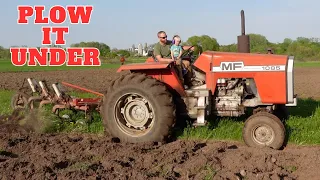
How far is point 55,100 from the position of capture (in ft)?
24.5

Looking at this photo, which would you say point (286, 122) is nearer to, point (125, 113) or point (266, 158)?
point (266, 158)

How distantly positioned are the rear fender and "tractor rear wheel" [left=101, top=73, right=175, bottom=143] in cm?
12

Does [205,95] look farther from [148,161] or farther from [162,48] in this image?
[148,161]

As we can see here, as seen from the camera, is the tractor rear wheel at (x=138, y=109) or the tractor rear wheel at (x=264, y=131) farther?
the tractor rear wheel at (x=138, y=109)

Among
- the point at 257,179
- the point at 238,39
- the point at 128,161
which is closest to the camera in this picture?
the point at 257,179

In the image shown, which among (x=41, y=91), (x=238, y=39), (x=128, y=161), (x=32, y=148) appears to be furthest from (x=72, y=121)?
(x=238, y=39)

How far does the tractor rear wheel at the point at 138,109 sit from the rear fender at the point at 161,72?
121 mm

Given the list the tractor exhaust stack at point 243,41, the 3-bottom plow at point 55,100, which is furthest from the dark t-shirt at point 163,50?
the 3-bottom plow at point 55,100

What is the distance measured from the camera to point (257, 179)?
4250 millimetres

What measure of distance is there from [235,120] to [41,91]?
12.3 ft

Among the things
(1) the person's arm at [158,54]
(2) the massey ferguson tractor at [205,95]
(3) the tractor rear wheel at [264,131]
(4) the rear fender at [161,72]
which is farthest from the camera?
(1) the person's arm at [158,54]

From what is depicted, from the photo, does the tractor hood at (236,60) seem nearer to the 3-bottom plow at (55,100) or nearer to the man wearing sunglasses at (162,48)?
the man wearing sunglasses at (162,48)

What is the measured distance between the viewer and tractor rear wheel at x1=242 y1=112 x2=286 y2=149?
19.1 feet

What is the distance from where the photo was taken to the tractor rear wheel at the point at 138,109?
6.02 meters
